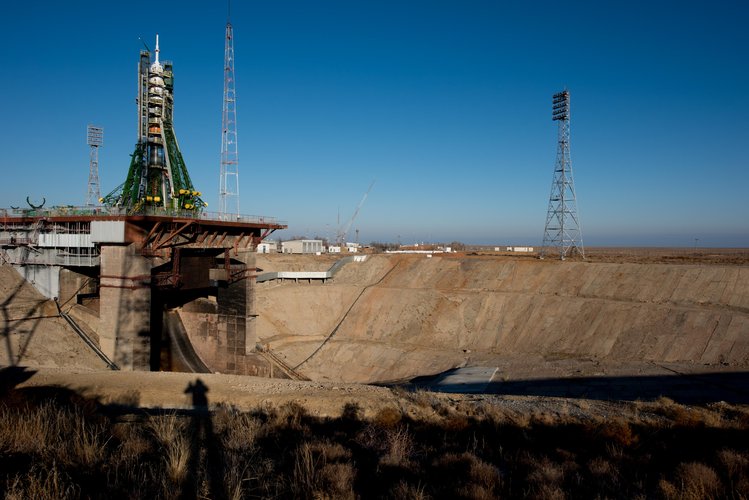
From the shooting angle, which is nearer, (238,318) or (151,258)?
(151,258)

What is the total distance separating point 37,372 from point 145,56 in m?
33.9

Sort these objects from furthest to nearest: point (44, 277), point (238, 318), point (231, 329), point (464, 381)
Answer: point (231, 329) < point (238, 318) < point (44, 277) < point (464, 381)

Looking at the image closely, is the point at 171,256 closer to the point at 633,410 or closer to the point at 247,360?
the point at 247,360

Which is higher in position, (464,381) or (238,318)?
(238,318)

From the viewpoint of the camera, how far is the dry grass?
29.6 feet

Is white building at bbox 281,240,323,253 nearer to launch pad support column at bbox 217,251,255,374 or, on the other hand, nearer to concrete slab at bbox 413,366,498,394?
launch pad support column at bbox 217,251,255,374

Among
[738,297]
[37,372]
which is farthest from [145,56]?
[738,297]

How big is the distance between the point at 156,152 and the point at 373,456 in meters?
44.1

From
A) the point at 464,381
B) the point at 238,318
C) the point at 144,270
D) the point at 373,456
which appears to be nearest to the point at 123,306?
the point at 144,270

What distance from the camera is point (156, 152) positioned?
47219mm

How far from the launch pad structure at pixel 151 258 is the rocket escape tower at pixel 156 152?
0.32 feet

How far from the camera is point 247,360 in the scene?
151 feet

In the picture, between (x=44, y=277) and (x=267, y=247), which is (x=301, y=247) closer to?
(x=267, y=247)

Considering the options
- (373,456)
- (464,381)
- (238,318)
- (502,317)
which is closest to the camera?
(373,456)
